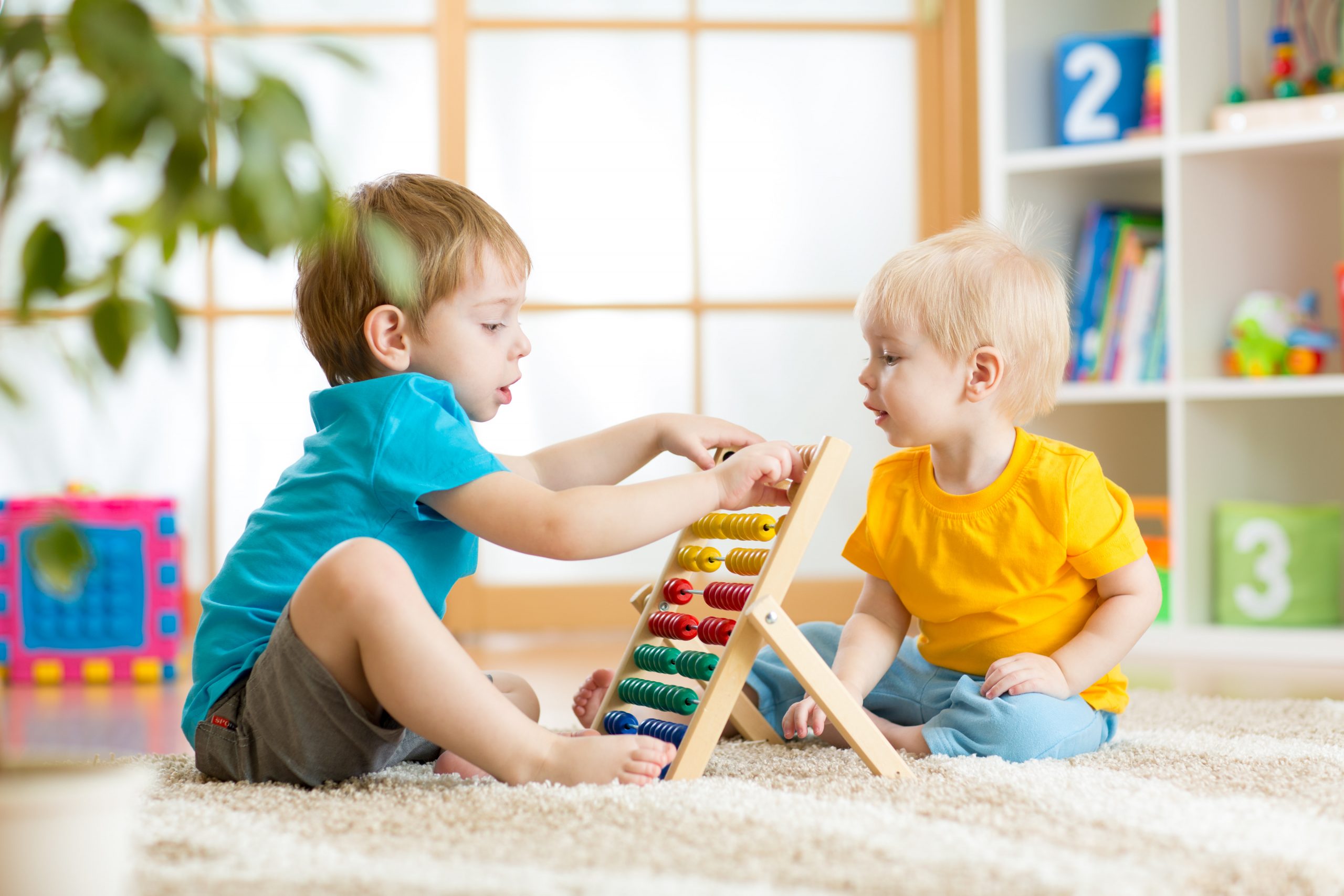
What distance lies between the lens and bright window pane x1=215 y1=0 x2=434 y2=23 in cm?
247

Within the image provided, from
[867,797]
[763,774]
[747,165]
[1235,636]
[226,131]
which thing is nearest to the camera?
[226,131]

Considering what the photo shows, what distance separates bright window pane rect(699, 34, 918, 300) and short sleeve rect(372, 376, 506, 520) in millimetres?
1517

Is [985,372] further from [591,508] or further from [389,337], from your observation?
[389,337]

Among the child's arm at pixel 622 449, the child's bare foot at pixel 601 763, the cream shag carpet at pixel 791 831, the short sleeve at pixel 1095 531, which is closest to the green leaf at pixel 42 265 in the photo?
the cream shag carpet at pixel 791 831

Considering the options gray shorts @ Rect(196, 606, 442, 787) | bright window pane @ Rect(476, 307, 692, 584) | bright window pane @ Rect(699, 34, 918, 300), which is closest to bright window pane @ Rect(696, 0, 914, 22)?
bright window pane @ Rect(699, 34, 918, 300)

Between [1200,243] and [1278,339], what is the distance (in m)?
0.20

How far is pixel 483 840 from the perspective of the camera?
0.87 metres

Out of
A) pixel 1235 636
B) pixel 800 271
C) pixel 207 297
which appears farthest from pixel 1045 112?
pixel 207 297

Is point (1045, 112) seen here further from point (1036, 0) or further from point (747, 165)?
point (747, 165)

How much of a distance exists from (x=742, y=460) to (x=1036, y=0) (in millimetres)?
1595

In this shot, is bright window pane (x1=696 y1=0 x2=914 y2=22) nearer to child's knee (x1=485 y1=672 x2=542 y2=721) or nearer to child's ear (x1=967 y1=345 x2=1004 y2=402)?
child's ear (x1=967 y1=345 x2=1004 y2=402)

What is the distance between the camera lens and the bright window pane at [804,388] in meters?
2.55

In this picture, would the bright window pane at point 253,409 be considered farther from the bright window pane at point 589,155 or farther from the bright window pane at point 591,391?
the bright window pane at point 589,155

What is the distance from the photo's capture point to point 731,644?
3.51ft
